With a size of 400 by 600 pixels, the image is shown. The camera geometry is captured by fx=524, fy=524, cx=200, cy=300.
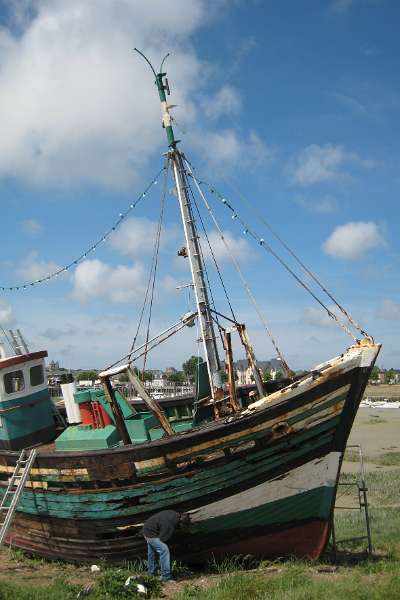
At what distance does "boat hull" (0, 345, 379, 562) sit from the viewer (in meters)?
9.52

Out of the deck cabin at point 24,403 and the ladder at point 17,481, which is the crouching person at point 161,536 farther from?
the deck cabin at point 24,403

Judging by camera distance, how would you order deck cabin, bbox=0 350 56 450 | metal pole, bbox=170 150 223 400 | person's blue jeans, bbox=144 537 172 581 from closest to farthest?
person's blue jeans, bbox=144 537 172 581 < metal pole, bbox=170 150 223 400 < deck cabin, bbox=0 350 56 450

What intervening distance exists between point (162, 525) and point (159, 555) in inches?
23.5

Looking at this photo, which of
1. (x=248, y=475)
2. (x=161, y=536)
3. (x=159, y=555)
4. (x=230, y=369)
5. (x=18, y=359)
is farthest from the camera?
(x=18, y=359)

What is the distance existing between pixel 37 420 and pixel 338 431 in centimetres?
770

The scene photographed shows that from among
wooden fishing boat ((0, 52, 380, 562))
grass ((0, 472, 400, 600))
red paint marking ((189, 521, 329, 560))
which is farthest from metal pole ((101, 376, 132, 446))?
red paint marking ((189, 521, 329, 560))

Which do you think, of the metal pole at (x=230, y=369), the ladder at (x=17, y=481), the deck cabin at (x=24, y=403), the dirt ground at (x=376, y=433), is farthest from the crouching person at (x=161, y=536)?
the dirt ground at (x=376, y=433)

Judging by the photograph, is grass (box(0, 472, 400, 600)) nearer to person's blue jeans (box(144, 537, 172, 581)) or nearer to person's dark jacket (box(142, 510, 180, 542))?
person's blue jeans (box(144, 537, 172, 581))

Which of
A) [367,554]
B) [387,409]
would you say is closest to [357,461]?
[367,554]

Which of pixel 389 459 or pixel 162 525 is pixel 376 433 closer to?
pixel 389 459

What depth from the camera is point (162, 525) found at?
369 inches

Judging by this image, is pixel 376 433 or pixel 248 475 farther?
pixel 376 433

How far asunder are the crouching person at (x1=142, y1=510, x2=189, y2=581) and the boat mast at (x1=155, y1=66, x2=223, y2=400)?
Result: 2.90 metres

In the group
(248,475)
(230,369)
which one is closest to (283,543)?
(248,475)
